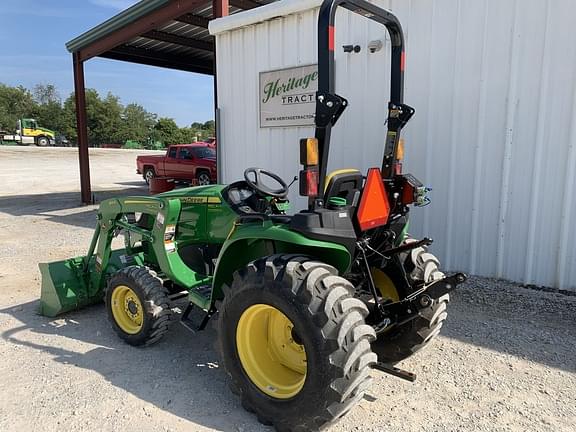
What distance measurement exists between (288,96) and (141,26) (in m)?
4.87

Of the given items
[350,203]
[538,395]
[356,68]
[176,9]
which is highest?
[176,9]

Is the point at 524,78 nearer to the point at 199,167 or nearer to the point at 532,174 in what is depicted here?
the point at 532,174

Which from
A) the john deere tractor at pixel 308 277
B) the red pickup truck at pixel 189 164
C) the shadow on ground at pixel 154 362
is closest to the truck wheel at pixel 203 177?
the red pickup truck at pixel 189 164

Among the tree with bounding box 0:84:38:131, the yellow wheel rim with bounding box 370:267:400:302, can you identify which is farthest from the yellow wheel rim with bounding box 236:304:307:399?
the tree with bounding box 0:84:38:131

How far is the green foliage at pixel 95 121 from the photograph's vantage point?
7006 centimetres

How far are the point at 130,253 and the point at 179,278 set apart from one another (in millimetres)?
904

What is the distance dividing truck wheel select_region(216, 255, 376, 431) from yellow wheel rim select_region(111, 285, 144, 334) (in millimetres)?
1248

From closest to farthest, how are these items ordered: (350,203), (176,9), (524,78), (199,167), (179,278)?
1. (350,203)
2. (179,278)
3. (524,78)
4. (176,9)
5. (199,167)

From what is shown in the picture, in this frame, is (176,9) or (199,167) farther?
(199,167)

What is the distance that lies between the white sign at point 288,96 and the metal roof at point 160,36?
2.40 meters

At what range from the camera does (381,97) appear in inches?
237

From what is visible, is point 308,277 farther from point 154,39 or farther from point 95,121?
point 95,121

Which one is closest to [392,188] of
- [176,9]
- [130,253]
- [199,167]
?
[130,253]

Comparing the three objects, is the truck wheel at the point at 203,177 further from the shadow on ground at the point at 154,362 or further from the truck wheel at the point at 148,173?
the shadow on ground at the point at 154,362
